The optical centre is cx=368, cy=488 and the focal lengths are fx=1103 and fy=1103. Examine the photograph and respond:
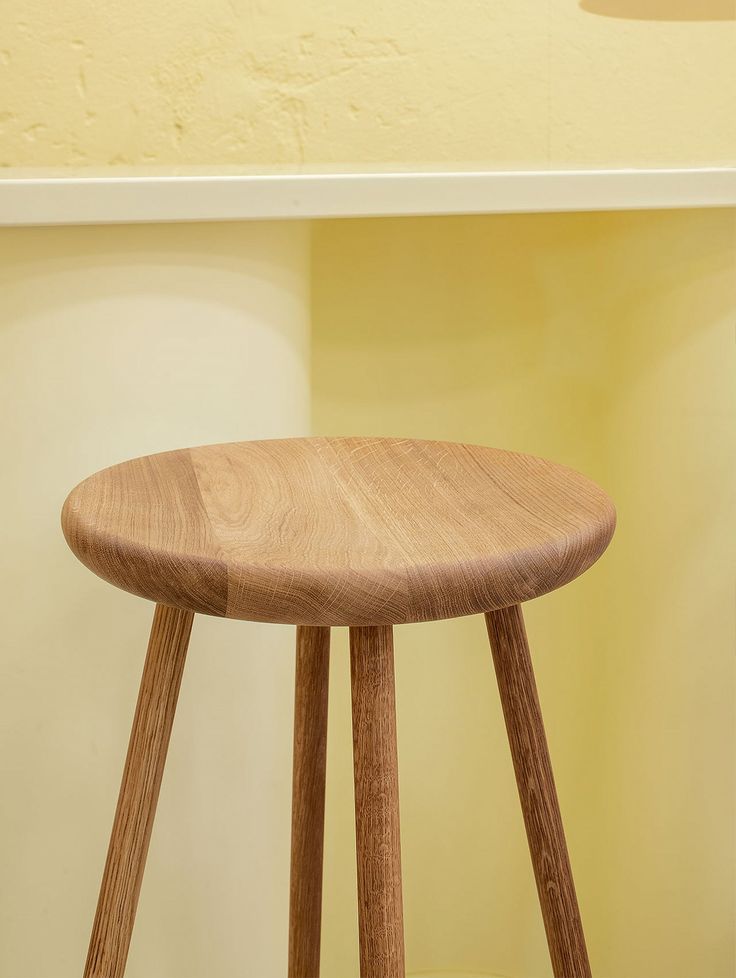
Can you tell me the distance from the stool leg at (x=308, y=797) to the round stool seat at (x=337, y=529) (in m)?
0.13

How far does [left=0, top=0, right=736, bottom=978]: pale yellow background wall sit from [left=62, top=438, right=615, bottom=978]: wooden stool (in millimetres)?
97

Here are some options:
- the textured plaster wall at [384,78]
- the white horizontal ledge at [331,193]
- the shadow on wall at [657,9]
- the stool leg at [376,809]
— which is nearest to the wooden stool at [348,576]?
the stool leg at [376,809]

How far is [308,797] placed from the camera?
0.79 m

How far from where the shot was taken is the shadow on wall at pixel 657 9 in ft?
2.99

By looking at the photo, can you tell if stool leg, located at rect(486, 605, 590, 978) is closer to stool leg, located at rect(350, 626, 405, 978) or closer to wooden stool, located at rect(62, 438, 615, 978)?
wooden stool, located at rect(62, 438, 615, 978)

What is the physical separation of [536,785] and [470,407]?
413 mm

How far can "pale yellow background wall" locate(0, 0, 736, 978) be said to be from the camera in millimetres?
804

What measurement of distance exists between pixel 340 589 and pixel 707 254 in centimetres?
52

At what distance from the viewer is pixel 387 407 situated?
3.30 feet

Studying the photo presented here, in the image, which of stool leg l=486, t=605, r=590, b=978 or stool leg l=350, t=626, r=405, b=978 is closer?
stool leg l=350, t=626, r=405, b=978

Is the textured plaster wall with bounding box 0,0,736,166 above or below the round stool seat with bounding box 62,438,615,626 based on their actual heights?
above

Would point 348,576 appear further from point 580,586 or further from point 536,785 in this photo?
point 580,586

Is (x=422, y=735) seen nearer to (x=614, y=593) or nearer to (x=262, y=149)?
(x=614, y=593)

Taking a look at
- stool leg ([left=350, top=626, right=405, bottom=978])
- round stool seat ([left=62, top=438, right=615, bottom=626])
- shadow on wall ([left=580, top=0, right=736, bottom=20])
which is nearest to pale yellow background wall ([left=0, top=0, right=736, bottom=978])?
shadow on wall ([left=580, top=0, right=736, bottom=20])
